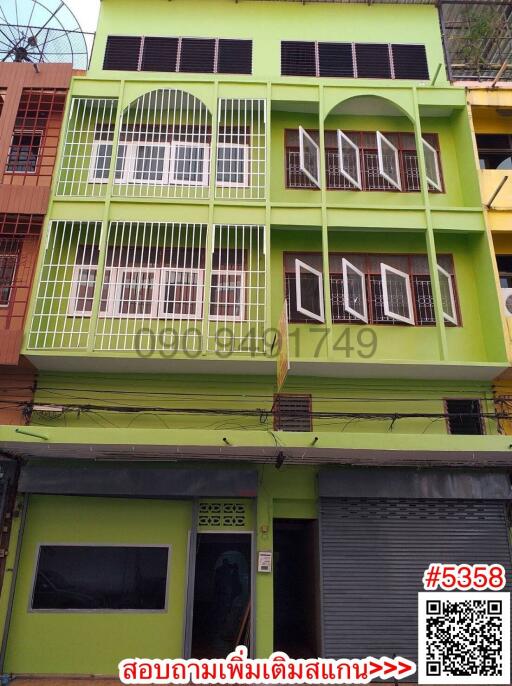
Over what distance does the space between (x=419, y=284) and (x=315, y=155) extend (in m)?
4.00

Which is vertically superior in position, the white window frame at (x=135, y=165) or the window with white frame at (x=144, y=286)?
the white window frame at (x=135, y=165)

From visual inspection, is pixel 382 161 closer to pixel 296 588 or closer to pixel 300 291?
pixel 300 291

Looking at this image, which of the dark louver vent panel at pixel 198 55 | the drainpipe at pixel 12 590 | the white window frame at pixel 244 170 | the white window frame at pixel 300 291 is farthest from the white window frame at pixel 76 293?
the dark louver vent panel at pixel 198 55

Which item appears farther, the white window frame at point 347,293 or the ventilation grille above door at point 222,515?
the white window frame at point 347,293

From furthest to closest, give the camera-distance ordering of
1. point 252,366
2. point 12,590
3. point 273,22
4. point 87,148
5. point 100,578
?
point 273,22 → point 87,148 → point 252,366 → point 100,578 → point 12,590

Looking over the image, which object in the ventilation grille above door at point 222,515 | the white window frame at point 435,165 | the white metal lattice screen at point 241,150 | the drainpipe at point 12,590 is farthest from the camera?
the white window frame at point 435,165

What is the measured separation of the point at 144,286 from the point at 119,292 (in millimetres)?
567

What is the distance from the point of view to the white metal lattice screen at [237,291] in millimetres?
10109

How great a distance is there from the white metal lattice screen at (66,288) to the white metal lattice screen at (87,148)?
3.16 feet

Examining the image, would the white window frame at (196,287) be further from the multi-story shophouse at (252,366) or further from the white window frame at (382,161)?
the white window frame at (382,161)

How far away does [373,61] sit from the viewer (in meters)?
13.5

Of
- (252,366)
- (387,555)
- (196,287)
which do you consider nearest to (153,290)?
(196,287)

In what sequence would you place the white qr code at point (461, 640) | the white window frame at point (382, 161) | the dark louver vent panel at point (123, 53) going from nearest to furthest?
the white qr code at point (461, 640)
the white window frame at point (382, 161)
the dark louver vent panel at point (123, 53)

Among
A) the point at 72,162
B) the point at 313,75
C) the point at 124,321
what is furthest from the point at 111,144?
the point at 313,75
